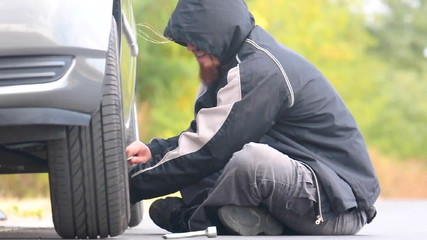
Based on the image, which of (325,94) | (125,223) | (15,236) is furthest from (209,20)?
(15,236)

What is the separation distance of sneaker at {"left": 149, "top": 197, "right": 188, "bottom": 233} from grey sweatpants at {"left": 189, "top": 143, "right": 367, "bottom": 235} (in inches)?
15.2

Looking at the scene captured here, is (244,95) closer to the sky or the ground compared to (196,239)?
closer to the sky

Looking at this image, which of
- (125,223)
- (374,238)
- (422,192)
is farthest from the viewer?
(422,192)

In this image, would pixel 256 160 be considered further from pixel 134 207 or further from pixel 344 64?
pixel 344 64

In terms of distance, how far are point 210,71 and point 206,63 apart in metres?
0.05

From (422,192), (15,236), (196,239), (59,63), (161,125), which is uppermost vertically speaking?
(59,63)

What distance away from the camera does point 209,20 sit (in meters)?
5.20

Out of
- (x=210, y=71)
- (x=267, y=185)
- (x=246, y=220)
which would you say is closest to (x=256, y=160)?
(x=267, y=185)

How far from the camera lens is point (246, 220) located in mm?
5258

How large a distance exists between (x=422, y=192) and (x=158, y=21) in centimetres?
1151

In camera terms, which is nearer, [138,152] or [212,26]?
[212,26]

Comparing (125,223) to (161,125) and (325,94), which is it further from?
(161,125)

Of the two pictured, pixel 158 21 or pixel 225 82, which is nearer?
pixel 225 82

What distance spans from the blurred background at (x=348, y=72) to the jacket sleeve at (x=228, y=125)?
55cm
